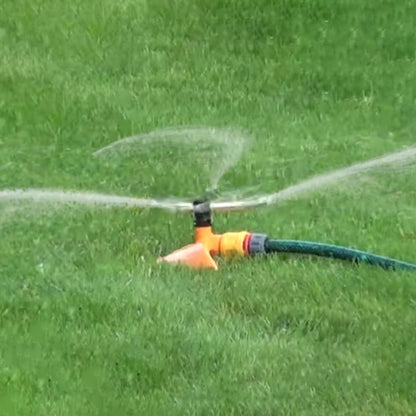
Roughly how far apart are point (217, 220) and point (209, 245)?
357mm

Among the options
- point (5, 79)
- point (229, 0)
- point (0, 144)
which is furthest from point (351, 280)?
point (229, 0)

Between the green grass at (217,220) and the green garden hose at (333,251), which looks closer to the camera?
the green grass at (217,220)

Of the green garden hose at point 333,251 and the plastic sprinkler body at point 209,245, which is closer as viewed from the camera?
the green garden hose at point 333,251

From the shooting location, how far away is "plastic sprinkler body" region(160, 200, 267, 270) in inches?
177

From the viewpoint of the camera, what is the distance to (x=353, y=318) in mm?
4020

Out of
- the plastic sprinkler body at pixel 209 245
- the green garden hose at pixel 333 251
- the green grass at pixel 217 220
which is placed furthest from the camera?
the plastic sprinkler body at pixel 209 245

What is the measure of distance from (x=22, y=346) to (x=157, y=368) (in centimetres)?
53

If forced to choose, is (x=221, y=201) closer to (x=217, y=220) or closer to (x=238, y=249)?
(x=217, y=220)

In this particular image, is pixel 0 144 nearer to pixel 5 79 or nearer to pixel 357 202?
pixel 5 79

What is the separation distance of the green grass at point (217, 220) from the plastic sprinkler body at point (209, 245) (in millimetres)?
64

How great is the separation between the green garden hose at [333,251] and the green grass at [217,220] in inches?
2.1

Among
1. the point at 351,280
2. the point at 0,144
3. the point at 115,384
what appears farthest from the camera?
the point at 0,144

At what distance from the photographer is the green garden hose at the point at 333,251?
4.36 meters

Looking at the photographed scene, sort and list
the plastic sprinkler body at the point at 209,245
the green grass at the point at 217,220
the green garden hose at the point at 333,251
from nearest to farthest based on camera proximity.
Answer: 1. the green grass at the point at 217,220
2. the green garden hose at the point at 333,251
3. the plastic sprinkler body at the point at 209,245
